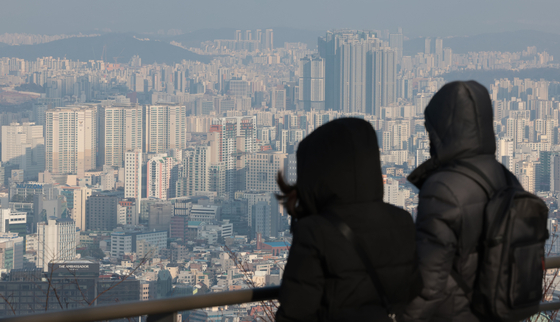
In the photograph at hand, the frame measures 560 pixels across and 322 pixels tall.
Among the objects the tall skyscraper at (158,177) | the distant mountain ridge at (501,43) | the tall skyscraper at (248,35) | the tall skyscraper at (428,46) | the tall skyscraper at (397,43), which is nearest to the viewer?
the tall skyscraper at (158,177)

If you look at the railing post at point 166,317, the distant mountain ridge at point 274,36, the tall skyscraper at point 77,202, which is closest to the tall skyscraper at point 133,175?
the tall skyscraper at point 77,202

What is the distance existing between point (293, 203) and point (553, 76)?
4873 centimetres

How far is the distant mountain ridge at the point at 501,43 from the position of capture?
165ft

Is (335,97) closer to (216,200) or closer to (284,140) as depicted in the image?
(284,140)

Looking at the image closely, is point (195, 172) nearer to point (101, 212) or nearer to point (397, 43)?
point (101, 212)

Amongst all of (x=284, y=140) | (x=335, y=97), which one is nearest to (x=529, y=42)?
(x=335, y=97)

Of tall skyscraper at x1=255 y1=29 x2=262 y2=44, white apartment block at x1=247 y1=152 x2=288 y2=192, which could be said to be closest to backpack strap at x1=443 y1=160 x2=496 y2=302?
white apartment block at x1=247 y1=152 x2=288 y2=192

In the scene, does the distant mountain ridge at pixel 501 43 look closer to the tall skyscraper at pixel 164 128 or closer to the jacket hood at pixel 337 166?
the tall skyscraper at pixel 164 128

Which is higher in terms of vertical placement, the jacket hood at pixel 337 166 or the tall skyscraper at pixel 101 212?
the jacket hood at pixel 337 166

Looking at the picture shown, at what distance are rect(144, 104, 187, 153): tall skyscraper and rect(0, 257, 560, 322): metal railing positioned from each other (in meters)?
44.6

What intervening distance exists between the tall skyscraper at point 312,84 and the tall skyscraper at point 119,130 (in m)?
17.4

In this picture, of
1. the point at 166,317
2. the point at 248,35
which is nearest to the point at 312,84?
the point at 248,35

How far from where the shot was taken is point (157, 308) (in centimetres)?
75

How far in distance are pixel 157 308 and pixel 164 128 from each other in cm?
4710
